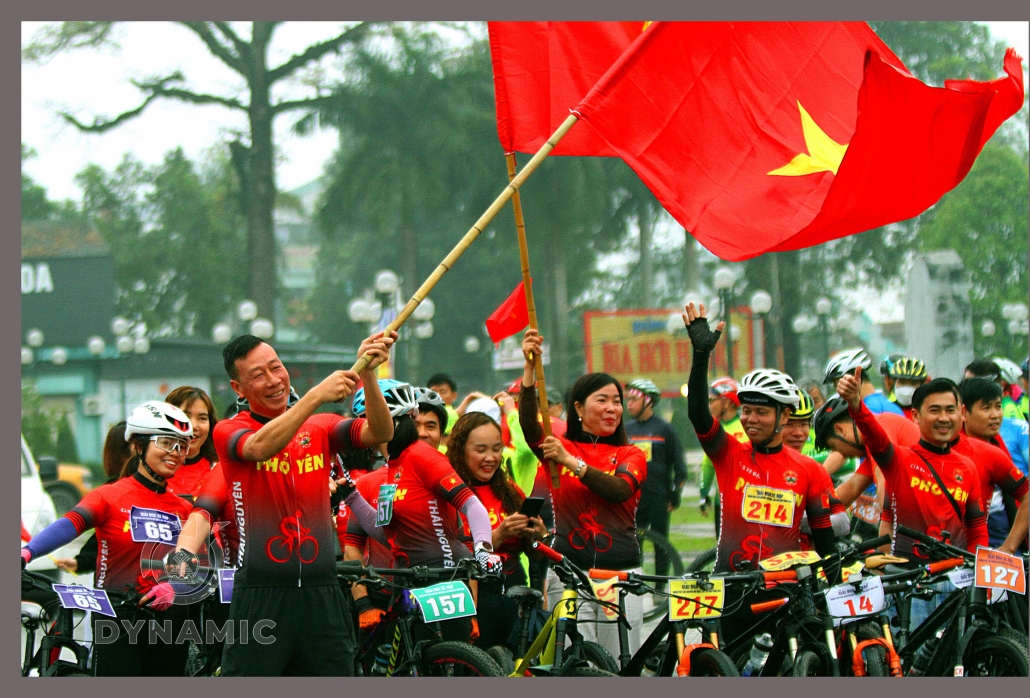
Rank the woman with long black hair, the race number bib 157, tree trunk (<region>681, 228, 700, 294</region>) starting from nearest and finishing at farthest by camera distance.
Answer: the race number bib 157 < the woman with long black hair < tree trunk (<region>681, 228, 700, 294</region>)

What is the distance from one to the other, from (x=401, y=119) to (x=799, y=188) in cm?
3610

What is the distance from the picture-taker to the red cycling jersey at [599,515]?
6.82m

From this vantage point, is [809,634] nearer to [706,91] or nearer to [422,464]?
[422,464]

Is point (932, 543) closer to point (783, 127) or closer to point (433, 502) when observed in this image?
point (783, 127)

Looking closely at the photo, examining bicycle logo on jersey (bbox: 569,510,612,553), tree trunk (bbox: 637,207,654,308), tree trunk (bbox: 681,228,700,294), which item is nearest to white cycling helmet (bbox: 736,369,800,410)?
bicycle logo on jersey (bbox: 569,510,612,553)

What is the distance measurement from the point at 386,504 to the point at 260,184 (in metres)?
34.1

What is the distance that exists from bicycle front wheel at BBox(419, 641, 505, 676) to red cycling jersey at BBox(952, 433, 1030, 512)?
304cm

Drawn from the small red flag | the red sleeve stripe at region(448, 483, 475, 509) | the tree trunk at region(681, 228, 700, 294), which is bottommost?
the red sleeve stripe at region(448, 483, 475, 509)

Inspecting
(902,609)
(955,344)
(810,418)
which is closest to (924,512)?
(902,609)

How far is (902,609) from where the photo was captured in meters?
6.83

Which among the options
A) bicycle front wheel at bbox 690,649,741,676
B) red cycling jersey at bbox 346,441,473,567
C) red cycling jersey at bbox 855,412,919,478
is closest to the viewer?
bicycle front wheel at bbox 690,649,741,676

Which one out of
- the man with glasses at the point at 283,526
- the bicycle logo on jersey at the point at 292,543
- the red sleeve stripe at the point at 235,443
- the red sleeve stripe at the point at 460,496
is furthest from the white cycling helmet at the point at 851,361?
the red sleeve stripe at the point at 235,443

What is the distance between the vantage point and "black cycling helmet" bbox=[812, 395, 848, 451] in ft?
25.3

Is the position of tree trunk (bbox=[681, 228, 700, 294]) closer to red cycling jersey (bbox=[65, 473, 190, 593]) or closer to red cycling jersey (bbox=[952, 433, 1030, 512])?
red cycling jersey (bbox=[952, 433, 1030, 512])
